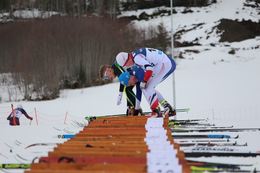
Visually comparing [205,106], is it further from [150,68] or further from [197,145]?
[197,145]

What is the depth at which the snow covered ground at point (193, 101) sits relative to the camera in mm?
6152

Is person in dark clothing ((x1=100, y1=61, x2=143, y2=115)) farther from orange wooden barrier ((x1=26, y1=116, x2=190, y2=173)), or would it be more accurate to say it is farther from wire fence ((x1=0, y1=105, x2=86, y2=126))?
orange wooden barrier ((x1=26, y1=116, x2=190, y2=173))

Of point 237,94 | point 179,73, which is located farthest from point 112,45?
point 237,94

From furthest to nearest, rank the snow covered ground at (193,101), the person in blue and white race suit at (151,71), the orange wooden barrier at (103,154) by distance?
the person in blue and white race suit at (151,71), the snow covered ground at (193,101), the orange wooden barrier at (103,154)

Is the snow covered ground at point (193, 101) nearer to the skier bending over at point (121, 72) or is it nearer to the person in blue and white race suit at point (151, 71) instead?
the skier bending over at point (121, 72)

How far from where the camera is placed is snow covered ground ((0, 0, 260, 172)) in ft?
20.2

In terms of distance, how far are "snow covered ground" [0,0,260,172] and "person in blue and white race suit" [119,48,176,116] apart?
4.58 ft

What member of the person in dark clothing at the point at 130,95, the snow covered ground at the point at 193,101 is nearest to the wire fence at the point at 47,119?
the snow covered ground at the point at 193,101

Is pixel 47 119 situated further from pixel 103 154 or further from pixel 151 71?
pixel 103 154

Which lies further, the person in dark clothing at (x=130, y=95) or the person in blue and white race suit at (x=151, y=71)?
the person in dark clothing at (x=130, y=95)

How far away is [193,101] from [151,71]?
958cm

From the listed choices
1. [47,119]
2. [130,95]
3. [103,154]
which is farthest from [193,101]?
[103,154]

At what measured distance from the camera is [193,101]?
1641cm

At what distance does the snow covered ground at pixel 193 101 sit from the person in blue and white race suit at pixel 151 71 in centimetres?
139
